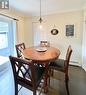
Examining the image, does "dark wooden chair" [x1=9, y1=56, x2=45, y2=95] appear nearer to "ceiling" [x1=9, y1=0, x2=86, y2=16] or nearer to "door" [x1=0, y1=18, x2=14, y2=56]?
"ceiling" [x1=9, y1=0, x2=86, y2=16]

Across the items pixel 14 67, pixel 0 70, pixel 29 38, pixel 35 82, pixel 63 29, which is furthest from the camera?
pixel 29 38

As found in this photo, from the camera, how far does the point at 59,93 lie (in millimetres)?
2457

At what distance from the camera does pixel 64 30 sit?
4.67 m

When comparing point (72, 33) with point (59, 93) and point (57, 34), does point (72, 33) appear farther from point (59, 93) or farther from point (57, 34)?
point (59, 93)

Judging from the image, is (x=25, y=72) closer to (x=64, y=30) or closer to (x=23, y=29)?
(x=64, y=30)

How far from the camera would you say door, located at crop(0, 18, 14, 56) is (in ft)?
14.1

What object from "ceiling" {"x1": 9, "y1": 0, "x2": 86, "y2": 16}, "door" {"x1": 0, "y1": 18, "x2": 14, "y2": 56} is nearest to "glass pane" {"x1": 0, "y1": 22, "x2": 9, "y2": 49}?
"door" {"x1": 0, "y1": 18, "x2": 14, "y2": 56}

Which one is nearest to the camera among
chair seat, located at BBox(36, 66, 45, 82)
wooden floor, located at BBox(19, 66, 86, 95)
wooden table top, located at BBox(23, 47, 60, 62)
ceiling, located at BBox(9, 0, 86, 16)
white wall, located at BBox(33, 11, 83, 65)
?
chair seat, located at BBox(36, 66, 45, 82)

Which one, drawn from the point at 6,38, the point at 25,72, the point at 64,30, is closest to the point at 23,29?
the point at 6,38

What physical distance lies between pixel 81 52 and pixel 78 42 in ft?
1.36

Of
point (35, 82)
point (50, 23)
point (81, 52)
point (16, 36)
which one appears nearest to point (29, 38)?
point (16, 36)

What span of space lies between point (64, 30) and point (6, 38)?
243 centimetres

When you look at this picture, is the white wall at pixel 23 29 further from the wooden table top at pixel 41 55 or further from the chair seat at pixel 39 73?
the chair seat at pixel 39 73

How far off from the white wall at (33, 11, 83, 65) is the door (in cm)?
145
